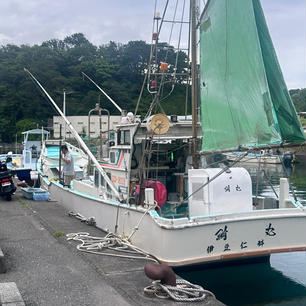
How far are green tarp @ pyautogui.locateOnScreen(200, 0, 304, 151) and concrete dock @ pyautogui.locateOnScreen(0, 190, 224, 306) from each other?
8.26ft

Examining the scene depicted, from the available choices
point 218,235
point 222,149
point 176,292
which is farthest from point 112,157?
point 176,292

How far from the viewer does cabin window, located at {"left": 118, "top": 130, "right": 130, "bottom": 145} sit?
30.2ft

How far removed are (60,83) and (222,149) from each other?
63.2 metres

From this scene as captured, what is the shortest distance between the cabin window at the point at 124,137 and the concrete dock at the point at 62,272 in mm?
2092

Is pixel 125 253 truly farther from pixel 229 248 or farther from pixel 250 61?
pixel 250 61

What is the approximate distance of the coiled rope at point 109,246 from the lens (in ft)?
24.6

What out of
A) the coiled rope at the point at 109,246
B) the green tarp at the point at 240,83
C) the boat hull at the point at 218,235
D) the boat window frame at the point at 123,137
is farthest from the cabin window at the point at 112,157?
the green tarp at the point at 240,83

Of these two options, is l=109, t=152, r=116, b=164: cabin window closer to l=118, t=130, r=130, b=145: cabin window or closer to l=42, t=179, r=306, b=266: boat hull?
l=118, t=130, r=130, b=145: cabin window

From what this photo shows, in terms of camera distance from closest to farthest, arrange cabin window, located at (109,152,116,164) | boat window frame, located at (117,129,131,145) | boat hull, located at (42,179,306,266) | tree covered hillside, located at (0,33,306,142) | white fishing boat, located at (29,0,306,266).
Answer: white fishing boat, located at (29,0,306,266)
boat hull, located at (42,179,306,266)
boat window frame, located at (117,129,131,145)
cabin window, located at (109,152,116,164)
tree covered hillside, located at (0,33,306,142)

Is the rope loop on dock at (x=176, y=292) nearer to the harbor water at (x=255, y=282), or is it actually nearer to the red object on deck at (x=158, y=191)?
the harbor water at (x=255, y=282)

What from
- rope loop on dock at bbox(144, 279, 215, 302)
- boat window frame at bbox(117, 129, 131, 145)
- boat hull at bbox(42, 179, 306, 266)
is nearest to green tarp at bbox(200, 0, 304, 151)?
boat hull at bbox(42, 179, 306, 266)

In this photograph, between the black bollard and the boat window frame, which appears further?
the boat window frame

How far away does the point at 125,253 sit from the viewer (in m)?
7.71

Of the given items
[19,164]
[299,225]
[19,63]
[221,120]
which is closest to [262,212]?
[299,225]
